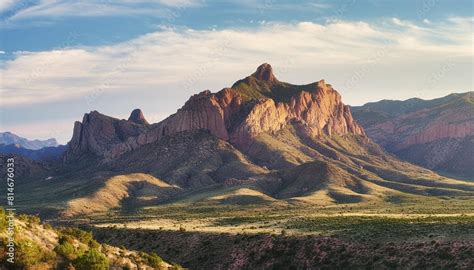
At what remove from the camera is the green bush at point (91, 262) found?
3744 cm

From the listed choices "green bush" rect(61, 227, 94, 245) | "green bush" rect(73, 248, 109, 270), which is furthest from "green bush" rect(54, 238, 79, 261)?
"green bush" rect(61, 227, 94, 245)

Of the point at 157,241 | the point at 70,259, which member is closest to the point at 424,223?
the point at 157,241

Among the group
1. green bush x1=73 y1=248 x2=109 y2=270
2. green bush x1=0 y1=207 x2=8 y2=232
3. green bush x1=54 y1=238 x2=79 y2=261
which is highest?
green bush x1=0 y1=207 x2=8 y2=232

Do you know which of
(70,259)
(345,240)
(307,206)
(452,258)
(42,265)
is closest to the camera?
(42,265)

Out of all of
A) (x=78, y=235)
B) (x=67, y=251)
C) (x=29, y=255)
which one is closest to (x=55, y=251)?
(x=67, y=251)

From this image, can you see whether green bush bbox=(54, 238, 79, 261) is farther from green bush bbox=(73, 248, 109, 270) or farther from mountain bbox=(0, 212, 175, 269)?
green bush bbox=(73, 248, 109, 270)

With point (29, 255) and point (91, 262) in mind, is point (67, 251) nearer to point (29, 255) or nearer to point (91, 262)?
point (91, 262)

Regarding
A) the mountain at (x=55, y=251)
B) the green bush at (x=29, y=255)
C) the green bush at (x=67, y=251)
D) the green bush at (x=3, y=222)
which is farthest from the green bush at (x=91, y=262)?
the green bush at (x=3, y=222)

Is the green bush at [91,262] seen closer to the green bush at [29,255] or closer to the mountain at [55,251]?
the mountain at [55,251]

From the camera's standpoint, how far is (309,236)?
75562 mm

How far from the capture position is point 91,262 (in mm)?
37844

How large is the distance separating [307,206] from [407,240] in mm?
91913

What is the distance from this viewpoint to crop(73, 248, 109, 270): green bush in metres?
37.4

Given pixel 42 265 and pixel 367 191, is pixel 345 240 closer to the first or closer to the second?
pixel 42 265
